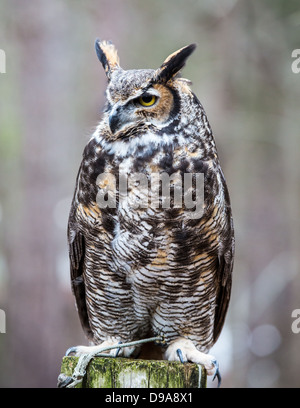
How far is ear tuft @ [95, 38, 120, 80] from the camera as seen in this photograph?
281 centimetres

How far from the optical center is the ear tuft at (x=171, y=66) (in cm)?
250

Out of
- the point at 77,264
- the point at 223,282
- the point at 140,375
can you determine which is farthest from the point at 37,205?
the point at 140,375

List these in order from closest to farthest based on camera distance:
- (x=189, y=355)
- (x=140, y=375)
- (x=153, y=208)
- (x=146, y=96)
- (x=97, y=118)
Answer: (x=140, y=375), (x=146, y=96), (x=153, y=208), (x=189, y=355), (x=97, y=118)

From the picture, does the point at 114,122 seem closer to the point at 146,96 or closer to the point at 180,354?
the point at 146,96

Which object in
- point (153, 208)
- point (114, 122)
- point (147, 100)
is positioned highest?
point (147, 100)

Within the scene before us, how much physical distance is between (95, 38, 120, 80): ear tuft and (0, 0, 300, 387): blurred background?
2784 millimetres

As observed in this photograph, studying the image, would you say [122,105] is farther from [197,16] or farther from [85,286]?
[197,16]

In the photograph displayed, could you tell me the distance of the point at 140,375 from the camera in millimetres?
2258

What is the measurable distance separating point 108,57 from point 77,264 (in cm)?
129

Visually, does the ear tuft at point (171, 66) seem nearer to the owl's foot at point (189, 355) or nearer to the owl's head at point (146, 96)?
the owl's head at point (146, 96)

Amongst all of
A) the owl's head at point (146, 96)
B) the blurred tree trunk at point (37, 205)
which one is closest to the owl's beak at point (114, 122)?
the owl's head at point (146, 96)

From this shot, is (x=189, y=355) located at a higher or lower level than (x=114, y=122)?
lower

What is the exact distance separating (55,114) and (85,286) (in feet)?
11.0

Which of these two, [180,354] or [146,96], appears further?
[180,354]
